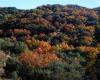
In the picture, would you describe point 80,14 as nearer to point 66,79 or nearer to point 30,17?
point 30,17

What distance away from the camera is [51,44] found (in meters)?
79.9

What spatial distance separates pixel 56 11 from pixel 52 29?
20.6 meters

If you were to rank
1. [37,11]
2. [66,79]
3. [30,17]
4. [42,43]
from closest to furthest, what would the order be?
1. [66,79]
2. [42,43]
3. [30,17]
4. [37,11]

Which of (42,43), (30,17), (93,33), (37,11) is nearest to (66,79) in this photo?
(42,43)

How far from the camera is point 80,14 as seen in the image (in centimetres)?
10919

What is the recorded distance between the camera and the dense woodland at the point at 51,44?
44.2 metres

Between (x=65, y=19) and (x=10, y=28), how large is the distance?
13.6 m

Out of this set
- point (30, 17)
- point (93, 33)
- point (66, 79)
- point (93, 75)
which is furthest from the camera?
point (30, 17)

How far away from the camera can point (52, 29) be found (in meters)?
91.9

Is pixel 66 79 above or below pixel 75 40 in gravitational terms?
above

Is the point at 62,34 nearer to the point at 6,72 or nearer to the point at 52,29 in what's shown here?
the point at 52,29

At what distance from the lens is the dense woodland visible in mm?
44219

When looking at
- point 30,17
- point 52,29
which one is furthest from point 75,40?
point 30,17

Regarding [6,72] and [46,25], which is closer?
[6,72]
